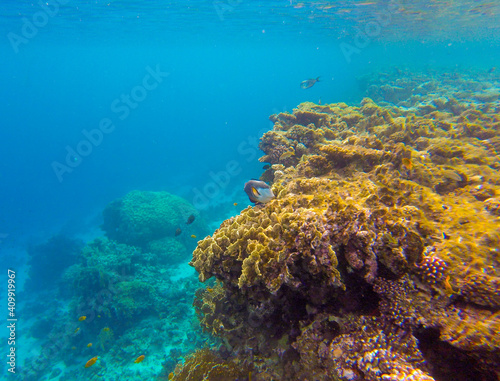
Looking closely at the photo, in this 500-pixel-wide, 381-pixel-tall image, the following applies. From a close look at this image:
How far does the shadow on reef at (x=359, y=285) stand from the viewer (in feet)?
7.16

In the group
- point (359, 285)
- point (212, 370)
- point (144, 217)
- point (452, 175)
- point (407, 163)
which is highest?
point (144, 217)

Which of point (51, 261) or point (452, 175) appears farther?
point (51, 261)

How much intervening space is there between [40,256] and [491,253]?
26.7m

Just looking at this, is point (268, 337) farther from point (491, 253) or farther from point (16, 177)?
point (16, 177)

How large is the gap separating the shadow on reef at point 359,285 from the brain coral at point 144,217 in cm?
1335

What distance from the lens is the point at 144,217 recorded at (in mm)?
16250

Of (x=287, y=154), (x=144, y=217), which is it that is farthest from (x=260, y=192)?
(x=144, y=217)

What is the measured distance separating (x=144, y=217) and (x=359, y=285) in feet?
52.8

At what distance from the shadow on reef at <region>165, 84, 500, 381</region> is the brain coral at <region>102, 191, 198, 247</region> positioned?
1335 cm

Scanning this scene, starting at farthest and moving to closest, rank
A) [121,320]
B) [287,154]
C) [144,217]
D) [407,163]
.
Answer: [144,217] → [121,320] → [287,154] → [407,163]

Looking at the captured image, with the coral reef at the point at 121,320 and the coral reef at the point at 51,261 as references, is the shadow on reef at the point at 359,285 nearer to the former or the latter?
the coral reef at the point at 121,320

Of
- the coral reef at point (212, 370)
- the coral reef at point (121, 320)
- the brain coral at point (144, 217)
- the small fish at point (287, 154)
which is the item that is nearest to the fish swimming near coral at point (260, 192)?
the coral reef at point (212, 370)

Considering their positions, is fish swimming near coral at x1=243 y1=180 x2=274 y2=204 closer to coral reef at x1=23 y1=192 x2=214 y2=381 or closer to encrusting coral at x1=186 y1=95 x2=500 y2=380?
encrusting coral at x1=186 y1=95 x2=500 y2=380

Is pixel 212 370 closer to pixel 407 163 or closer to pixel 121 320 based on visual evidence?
pixel 407 163
